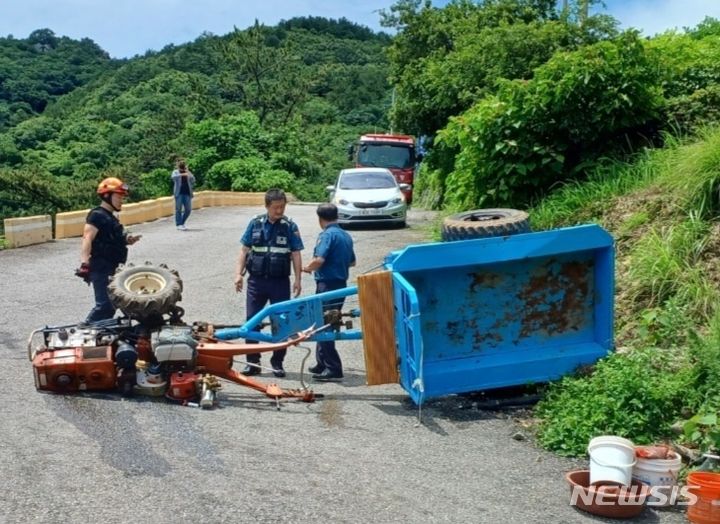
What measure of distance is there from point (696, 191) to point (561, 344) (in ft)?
9.12

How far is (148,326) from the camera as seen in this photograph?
7.85 meters

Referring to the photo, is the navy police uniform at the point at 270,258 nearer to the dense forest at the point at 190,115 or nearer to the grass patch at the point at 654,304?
the grass patch at the point at 654,304

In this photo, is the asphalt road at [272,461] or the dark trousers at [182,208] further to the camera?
the dark trousers at [182,208]

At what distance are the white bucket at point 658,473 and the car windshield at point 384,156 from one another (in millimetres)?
28427

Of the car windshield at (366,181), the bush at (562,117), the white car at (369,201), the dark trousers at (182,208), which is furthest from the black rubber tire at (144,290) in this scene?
the car windshield at (366,181)

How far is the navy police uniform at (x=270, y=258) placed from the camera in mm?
8969

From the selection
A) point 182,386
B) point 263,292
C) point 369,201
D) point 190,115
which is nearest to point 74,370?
point 182,386

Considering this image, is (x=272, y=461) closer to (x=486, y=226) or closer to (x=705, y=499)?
(x=705, y=499)

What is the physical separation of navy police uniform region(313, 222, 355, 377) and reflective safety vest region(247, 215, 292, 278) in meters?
0.31

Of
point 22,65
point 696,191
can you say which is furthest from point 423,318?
point 22,65

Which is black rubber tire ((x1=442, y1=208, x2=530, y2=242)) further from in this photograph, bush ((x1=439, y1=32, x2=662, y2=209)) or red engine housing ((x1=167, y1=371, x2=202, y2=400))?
bush ((x1=439, y1=32, x2=662, y2=209))

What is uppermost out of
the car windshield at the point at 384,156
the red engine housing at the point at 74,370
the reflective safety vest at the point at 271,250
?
the car windshield at the point at 384,156

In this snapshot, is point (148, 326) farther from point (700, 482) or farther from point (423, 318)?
point (700, 482)

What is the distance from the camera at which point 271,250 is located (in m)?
8.99
